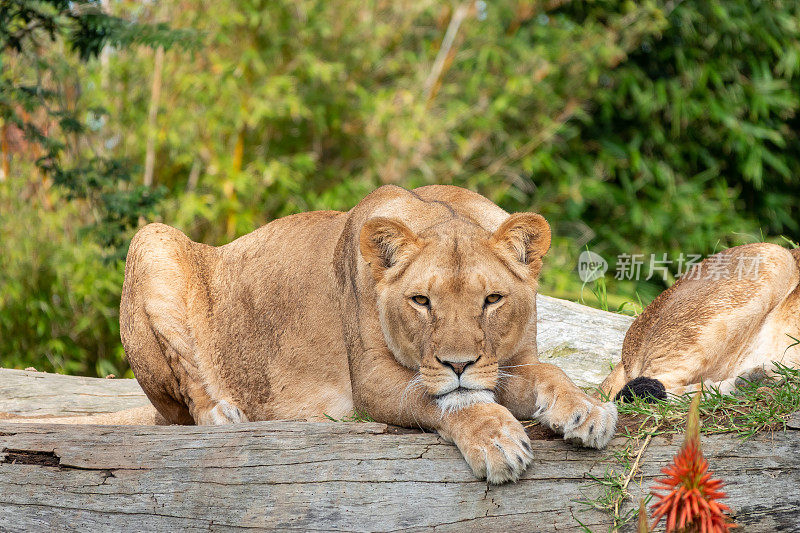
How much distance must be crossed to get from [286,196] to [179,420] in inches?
160

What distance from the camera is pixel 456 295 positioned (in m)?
3.17

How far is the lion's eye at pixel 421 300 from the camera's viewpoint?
3219 millimetres

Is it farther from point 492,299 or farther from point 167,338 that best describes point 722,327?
point 167,338

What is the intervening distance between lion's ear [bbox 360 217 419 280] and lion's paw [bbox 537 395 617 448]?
80 centimetres

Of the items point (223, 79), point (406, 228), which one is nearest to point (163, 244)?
point (406, 228)

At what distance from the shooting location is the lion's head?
309cm

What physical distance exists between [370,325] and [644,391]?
109 cm

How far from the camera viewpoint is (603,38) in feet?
33.0

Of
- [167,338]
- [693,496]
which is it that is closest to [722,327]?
[693,496]

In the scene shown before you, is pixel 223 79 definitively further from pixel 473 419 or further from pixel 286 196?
pixel 473 419

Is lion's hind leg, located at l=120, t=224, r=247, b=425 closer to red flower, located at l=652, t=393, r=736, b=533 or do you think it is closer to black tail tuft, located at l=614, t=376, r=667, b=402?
black tail tuft, located at l=614, t=376, r=667, b=402

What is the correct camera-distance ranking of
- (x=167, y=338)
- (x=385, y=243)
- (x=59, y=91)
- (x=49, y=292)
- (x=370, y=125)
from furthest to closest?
(x=370, y=125) < (x=49, y=292) < (x=59, y=91) < (x=167, y=338) < (x=385, y=243)

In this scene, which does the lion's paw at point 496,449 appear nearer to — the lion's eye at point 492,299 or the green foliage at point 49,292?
the lion's eye at point 492,299

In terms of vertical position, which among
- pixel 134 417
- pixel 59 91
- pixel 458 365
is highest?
pixel 59 91
